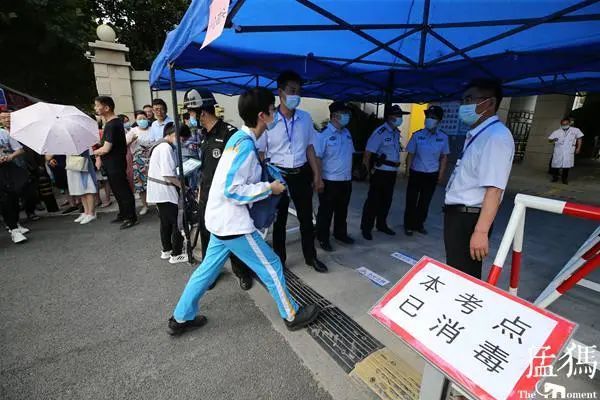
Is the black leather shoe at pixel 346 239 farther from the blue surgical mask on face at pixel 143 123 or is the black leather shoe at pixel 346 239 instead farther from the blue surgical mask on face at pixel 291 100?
the blue surgical mask on face at pixel 143 123

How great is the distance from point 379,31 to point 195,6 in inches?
70.3

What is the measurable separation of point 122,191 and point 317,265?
331cm

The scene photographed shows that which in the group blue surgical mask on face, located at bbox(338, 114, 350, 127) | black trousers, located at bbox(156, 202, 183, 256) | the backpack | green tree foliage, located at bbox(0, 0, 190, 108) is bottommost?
black trousers, located at bbox(156, 202, 183, 256)

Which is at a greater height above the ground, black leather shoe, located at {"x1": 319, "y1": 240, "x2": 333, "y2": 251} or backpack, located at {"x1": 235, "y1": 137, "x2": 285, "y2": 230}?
backpack, located at {"x1": 235, "y1": 137, "x2": 285, "y2": 230}

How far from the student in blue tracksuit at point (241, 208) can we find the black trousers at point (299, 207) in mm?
1047

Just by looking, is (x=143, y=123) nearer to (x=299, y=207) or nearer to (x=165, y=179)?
(x=165, y=179)

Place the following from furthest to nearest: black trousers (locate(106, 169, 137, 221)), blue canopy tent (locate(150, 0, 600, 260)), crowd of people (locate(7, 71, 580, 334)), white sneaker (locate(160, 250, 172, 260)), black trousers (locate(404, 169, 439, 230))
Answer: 1. black trousers (locate(106, 169, 137, 221))
2. black trousers (locate(404, 169, 439, 230))
3. white sneaker (locate(160, 250, 172, 260))
4. blue canopy tent (locate(150, 0, 600, 260))
5. crowd of people (locate(7, 71, 580, 334))

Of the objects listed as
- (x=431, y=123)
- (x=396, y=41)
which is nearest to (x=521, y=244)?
(x=396, y=41)

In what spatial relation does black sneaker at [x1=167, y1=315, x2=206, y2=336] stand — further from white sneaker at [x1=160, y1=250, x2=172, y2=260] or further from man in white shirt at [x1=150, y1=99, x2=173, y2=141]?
man in white shirt at [x1=150, y1=99, x2=173, y2=141]

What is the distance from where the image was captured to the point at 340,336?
2.33 metres

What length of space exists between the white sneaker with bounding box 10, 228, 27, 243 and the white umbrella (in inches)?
50.7

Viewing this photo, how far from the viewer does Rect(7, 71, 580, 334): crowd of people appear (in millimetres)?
1973

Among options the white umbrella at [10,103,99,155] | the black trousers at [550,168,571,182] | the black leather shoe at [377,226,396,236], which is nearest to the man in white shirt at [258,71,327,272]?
the black leather shoe at [377,226,396,236]

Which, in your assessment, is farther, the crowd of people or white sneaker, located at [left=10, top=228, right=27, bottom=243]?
white sneaker, located at [left=10, top=228, right=27, bottom=243]
